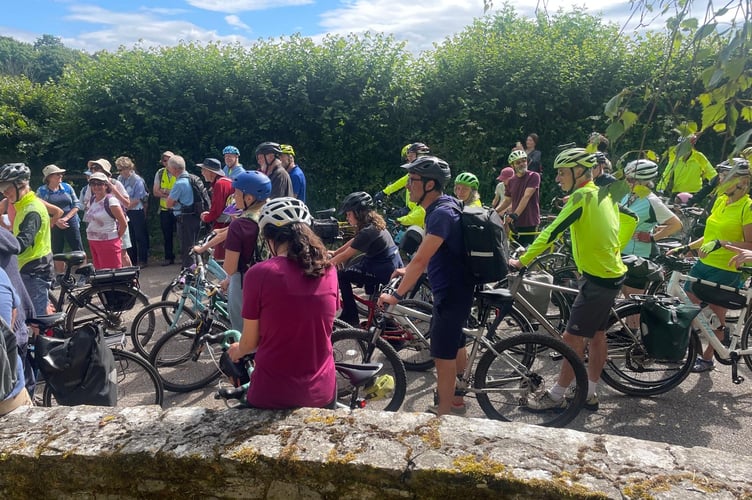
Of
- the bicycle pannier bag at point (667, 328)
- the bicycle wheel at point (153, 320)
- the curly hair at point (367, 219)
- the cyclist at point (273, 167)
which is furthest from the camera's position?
the cyclist at point (273, 167)

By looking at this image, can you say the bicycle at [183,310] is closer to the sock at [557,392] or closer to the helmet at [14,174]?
the helmet at [14,174]

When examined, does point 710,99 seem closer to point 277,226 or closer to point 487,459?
point 487,459

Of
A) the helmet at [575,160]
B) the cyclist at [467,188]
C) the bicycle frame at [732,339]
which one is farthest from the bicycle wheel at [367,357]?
the bicycle frame at [732,339]

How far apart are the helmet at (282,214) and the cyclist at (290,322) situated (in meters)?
0.28

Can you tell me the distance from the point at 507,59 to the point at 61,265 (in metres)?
8.29

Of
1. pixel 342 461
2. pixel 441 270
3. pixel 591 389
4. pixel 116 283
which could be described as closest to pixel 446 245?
pixel 441 270

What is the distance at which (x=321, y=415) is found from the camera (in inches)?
91.7

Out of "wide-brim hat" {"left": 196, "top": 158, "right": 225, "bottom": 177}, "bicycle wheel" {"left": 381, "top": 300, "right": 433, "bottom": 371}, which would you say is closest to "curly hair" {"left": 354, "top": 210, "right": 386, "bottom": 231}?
"bicycle wheel" {"left": 381, "top": 300, "right": 433, "bottom": 371}

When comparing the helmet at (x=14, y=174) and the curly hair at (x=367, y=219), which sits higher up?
the helmet at (x=14, y=174)

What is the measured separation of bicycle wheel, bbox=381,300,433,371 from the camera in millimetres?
4691

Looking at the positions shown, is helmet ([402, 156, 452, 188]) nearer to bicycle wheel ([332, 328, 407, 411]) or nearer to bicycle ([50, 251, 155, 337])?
bicycle wheel ([332, 328, 407, 411])

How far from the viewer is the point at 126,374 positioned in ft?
13.9

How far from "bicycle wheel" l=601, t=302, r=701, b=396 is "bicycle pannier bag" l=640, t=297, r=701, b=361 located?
15 centimetres

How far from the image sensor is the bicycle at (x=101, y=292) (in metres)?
5.53
